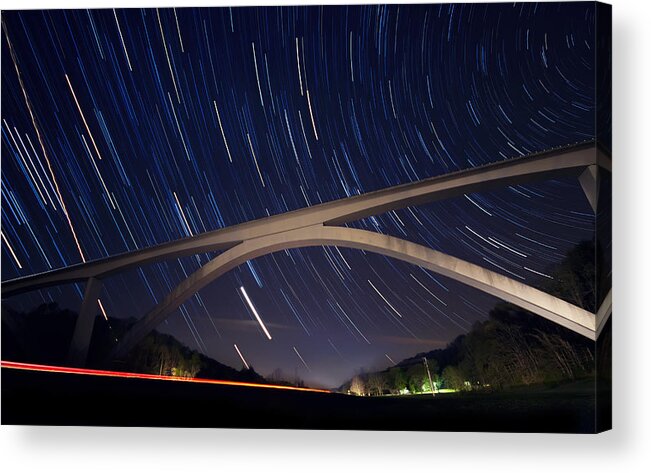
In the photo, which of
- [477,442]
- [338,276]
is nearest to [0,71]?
[338,276]

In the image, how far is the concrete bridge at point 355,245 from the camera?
768 cm

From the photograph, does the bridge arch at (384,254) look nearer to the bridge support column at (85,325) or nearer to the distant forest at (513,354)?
the distant forest at (513,354)

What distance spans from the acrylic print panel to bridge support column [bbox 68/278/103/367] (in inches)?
0.6

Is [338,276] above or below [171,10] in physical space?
below

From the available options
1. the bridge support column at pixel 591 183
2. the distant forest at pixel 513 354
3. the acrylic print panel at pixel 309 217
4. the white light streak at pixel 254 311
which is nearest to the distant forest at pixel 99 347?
the acrylic print panel at pixel 309 217

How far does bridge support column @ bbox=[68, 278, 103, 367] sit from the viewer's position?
8.31m

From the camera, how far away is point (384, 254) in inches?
321

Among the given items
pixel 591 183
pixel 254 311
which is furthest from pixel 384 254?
pixel 591 183

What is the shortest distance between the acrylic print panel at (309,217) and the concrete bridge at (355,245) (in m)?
0.02

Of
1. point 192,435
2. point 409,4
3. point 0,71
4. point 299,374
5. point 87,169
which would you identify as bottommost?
point 192,435

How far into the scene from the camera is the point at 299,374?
811 cm

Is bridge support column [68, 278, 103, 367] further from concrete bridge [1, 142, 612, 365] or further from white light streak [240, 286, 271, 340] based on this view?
white light streak [240, 286, 271, 340]

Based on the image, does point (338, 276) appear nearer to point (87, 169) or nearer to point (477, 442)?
point (477, 442)

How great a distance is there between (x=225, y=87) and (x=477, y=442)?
11.1 ft
